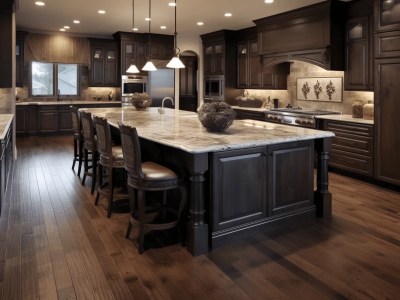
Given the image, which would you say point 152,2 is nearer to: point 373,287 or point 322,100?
point 322,100

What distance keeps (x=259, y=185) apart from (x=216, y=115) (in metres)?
0.73

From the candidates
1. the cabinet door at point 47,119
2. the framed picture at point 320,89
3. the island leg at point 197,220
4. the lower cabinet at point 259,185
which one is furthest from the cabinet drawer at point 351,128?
the cabinet door at point 47,119

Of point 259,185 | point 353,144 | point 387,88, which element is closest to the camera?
point 259,185

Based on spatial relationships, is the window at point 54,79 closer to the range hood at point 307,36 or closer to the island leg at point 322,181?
the range hood at point 307,36

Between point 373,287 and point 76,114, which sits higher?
point 76,114

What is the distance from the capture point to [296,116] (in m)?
6.43

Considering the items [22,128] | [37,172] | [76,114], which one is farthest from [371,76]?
[22,128]

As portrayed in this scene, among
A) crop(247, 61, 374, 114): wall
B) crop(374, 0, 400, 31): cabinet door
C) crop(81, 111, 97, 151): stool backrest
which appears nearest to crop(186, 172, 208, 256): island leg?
crop(81, 111, 97, 151): stool backrest

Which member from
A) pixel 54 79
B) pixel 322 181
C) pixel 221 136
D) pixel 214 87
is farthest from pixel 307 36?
pixel 54 79

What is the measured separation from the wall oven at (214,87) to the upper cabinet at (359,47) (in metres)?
3.67

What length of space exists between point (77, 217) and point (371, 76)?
4.45 m

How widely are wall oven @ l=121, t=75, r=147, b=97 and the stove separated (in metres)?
3.93

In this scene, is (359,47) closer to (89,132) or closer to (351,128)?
(351,128)

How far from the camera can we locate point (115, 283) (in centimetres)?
249
